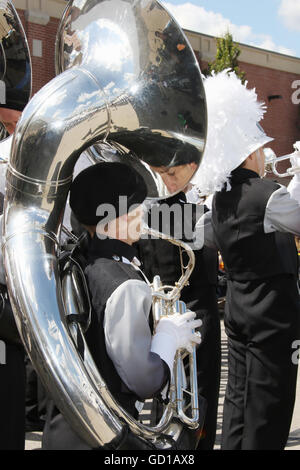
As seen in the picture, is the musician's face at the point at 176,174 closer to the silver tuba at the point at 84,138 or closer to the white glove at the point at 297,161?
the silver tuba at the point at 84,138

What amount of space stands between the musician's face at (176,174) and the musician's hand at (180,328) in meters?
0.44

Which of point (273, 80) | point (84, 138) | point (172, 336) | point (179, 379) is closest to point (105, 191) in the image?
point (84, 138)

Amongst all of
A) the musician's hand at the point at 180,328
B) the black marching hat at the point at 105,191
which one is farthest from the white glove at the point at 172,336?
the black marching hat at the point at 105,191

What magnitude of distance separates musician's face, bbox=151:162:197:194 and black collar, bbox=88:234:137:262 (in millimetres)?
287

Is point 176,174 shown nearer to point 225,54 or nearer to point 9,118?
point 9,118

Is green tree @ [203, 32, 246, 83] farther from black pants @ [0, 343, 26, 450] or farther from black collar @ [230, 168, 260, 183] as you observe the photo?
black pants @ [0, 343, 26, 450]

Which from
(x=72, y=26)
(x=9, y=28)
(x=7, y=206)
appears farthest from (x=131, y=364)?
(x=9, y=28)

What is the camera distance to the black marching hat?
1761 millimetres

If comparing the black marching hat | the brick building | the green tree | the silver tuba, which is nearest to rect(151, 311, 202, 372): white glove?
the silver tuba

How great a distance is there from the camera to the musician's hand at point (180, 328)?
70.6 inches

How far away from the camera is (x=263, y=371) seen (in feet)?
8.89

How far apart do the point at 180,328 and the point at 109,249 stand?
335 millimetres

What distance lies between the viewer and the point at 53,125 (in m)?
1.60
